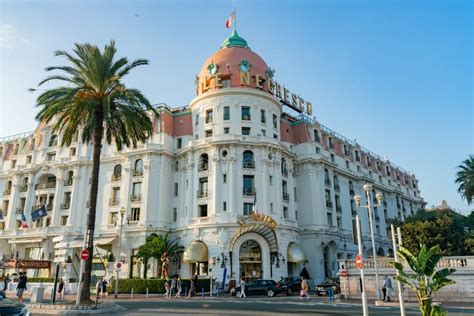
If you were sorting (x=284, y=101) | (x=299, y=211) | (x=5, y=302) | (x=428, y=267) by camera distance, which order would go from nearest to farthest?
(x=5, y=302)
(x=428, y=267)
(x=299, y=211)
(x=284, y=101)

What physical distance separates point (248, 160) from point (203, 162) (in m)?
5.63

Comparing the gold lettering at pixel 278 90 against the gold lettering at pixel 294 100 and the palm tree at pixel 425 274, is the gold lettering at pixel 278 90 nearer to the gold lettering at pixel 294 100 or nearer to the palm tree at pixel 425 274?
the gold lettering at pixel 294 100

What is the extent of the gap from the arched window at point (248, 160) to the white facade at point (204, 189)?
0.40ft

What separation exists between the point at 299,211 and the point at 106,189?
87.2 ft

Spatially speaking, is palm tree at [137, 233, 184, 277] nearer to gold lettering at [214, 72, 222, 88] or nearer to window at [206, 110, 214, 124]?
window at [206, 110, 214, 124]

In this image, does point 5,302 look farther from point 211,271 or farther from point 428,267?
point 211,271

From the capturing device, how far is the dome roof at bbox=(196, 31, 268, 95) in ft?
155

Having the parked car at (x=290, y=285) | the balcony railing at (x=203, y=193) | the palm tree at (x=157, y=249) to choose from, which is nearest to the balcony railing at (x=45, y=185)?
the palm tree at (x=157, y=249)

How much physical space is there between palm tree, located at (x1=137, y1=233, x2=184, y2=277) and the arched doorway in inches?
283

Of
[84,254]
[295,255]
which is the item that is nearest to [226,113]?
[295,255]

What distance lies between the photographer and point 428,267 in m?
14.9

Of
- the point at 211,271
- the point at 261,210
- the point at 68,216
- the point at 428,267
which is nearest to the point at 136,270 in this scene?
the point at 211,271

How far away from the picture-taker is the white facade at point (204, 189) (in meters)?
42.6

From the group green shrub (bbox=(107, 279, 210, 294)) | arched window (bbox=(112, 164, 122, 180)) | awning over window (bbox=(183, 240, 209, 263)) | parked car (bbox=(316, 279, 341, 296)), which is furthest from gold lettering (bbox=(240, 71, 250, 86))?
parked car (bbox=(316, 279, 341, 296))
